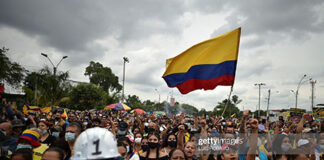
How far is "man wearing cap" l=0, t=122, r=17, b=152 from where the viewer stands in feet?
13.5

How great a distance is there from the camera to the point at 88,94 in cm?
3644

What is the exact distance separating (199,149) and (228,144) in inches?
22.4

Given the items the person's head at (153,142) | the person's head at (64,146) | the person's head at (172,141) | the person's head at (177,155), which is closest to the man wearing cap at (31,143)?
the person's head at (64,146)

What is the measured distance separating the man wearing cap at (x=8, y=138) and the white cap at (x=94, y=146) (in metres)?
3.30

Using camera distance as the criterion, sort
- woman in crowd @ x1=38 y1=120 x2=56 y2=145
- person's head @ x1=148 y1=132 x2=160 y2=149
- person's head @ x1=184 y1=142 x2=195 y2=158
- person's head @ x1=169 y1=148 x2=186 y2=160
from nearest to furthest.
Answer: person's head @ x1=169 y1=148 x2=186 y2=160 → person's head @ x1=184 y1=142 x2=195 y2=158 → person's head @ x1=148 y1=132 x2=160 y2=149 → woman in crowd @ x1=38 y1=120 x2=56 y2=145

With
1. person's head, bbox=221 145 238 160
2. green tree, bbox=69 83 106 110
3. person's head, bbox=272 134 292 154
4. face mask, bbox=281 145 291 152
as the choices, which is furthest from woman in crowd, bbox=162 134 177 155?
green tree, bbox=69 83 106 110

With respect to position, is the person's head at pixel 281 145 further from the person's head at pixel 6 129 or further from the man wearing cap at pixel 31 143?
the person's head at pixel 6 129

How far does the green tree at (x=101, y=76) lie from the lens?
2322 inches

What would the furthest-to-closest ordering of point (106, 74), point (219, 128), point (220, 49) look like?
point (106, 74) → point (219, 128) → point (220, 49)

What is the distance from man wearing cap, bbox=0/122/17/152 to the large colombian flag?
4.07 m

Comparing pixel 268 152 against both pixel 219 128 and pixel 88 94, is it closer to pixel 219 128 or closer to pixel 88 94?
pixel 219 128

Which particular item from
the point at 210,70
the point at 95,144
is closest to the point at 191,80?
the point at 210,70

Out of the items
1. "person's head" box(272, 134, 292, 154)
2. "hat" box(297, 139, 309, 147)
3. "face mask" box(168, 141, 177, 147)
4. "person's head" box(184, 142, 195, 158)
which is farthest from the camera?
"face mask" box(168, 141, 177, 147)

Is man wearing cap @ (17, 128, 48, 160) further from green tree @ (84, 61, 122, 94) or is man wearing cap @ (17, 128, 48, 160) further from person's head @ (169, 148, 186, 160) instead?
green tree @ (84, 61, 122, 94)
